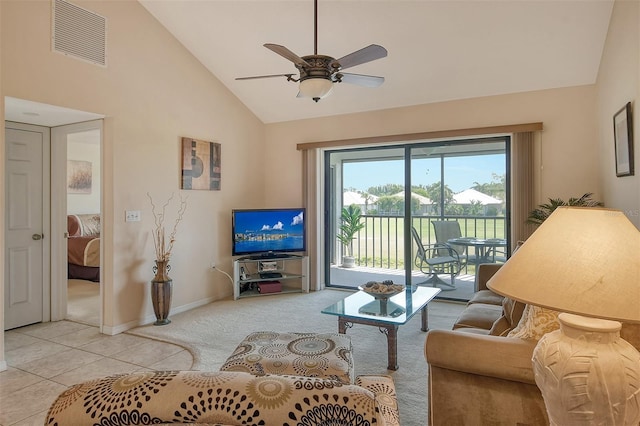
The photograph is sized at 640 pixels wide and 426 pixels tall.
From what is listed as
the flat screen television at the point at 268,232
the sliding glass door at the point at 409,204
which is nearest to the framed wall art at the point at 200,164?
the flat screen television at the point at 268,232

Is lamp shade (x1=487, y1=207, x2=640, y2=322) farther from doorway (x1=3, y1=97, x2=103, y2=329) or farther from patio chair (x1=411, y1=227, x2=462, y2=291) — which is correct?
doorway (x1=3, y1=97, x2=103, y2=329)

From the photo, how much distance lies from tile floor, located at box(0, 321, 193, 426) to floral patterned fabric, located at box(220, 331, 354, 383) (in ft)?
3.62

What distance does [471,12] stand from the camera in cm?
337

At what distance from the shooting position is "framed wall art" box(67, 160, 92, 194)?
6.93 m

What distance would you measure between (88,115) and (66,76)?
388 mm

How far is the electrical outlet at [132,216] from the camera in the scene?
12.6 ft

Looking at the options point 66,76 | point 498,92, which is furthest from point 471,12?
point 66,76

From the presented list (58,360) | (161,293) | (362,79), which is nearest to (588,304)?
(362,79)

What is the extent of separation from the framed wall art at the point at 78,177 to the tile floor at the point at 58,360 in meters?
3.74

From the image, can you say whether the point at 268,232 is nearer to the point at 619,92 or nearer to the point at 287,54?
the point at 287,54

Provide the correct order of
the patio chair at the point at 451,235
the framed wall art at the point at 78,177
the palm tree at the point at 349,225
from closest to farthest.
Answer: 1. the patio chair at the point at 451,235
2. the palm tree at the point at 349,225
3. the framed wall art at the point at 78,177

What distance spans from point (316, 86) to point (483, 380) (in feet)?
6.81

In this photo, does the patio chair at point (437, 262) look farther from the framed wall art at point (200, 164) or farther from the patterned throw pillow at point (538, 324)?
the patterned throw pillow at point (538, 324)

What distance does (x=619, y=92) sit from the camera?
2.99m
